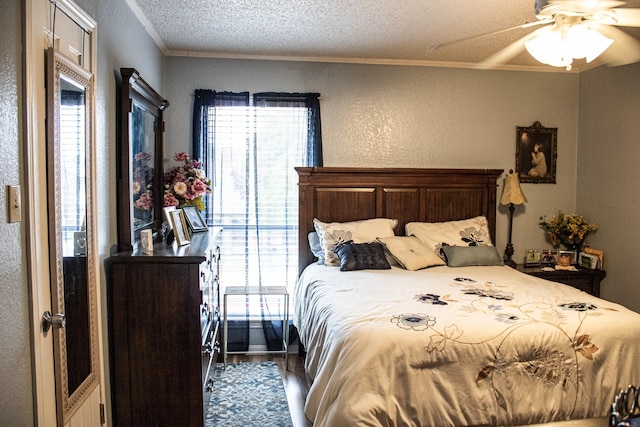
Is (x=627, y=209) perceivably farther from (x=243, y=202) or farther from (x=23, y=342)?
(x=23, y=342)

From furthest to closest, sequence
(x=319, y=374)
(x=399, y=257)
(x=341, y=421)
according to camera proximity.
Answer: (x=399, y=257), (x=319, y=374), (x=341, y=421)

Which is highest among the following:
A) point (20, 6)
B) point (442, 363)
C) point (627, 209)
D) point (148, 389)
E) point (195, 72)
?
point (195, 72)

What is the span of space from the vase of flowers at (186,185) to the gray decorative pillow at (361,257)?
3.76 ft

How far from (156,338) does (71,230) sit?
0.86 meters

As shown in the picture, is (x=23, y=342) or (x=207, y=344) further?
(x=207, y=344)

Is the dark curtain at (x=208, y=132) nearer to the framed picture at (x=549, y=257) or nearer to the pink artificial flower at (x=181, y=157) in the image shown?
the pink artificial flower at (x=181, y=157)

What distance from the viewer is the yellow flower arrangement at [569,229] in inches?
177

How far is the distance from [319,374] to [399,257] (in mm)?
1561

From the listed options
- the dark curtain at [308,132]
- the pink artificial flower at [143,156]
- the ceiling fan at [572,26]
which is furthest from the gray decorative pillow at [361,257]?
the ceiling fan at [572,26]

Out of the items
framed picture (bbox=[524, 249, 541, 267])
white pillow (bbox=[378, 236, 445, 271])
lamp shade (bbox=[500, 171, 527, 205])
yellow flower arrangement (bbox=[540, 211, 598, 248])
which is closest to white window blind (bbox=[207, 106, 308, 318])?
white pillow (bbox=[378, 236, 445, 271])

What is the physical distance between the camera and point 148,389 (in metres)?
2.69

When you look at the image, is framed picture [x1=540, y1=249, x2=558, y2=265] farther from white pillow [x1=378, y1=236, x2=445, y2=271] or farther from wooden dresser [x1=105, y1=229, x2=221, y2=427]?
wooden dresser [x1=105, y1=229, x2=221, y2=427]

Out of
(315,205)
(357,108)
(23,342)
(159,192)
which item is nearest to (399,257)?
(315,205)

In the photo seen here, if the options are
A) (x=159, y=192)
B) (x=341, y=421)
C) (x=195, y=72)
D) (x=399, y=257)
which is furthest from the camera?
(x=195, y=72)
